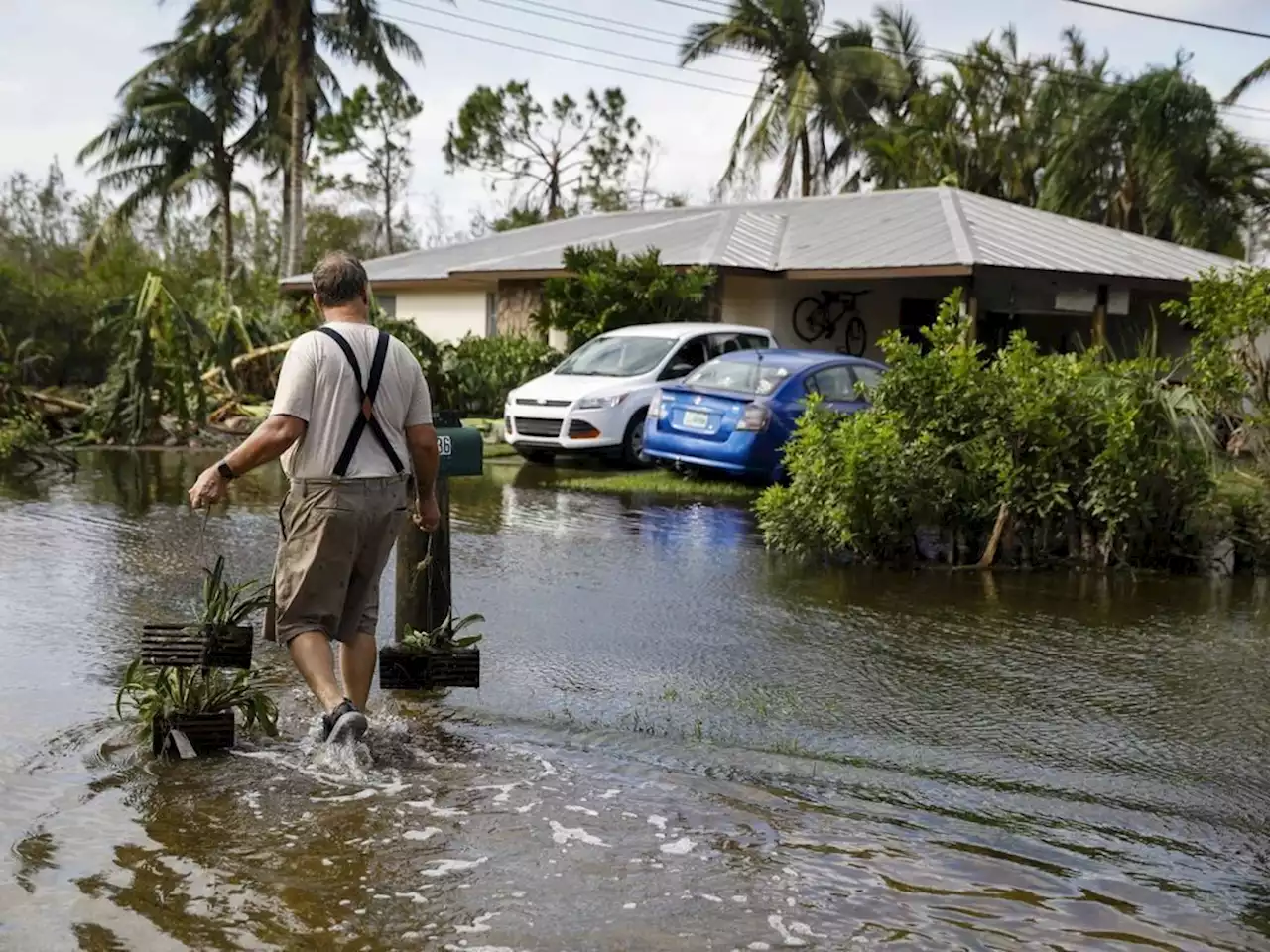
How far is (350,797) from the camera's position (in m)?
4.89

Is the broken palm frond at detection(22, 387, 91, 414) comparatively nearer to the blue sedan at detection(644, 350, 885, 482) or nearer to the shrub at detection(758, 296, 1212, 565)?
the blue sedan at detection(644, 350, 885, 482)

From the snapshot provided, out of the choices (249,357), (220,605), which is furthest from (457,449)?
(249,357)

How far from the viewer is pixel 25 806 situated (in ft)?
15.6

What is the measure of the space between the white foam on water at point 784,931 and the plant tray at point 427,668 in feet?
7.12

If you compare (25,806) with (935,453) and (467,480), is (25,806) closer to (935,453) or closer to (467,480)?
(935,453)

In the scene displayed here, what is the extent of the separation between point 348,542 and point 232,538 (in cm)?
568

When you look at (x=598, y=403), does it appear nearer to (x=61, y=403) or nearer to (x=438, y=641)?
(x=61, y=403)

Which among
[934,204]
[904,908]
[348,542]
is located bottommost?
[904,908]

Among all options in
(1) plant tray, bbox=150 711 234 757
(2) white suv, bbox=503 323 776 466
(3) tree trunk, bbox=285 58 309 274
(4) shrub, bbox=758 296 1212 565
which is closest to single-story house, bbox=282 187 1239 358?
(2) white suv, bbox=503 323 776 466

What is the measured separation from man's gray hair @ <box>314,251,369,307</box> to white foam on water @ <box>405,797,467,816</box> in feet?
6.36

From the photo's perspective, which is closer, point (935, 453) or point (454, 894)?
point (454, 894)

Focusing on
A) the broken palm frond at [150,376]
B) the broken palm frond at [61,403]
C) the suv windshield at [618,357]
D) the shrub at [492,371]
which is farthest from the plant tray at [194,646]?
the shrub at [492,371]

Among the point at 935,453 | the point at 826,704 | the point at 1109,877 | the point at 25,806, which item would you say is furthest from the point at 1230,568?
the point at 25,806

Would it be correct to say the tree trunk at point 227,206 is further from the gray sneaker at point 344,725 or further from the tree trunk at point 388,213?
the gray sneaker at point 344,725
